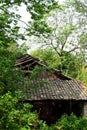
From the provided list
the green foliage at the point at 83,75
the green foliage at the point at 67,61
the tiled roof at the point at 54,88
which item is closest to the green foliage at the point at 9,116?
the tiled roof at the point at 54,88

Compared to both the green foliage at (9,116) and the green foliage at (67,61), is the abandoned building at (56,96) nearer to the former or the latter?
the green foliage at (9,116)

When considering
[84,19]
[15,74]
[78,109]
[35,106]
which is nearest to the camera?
[15,74]

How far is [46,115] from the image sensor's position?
20047mm

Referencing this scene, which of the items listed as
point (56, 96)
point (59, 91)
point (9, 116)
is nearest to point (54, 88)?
point (59, 91)

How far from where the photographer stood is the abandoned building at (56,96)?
18.8 meters

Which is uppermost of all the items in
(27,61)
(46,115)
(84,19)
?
(84,19)

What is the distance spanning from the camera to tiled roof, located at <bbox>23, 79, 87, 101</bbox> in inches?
729

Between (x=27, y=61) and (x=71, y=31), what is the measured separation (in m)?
16.3

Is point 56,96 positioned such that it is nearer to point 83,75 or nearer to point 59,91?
point 59,91

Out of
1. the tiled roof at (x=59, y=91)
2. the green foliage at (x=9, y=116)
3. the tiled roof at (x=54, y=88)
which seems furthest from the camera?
the tiled roof at (x=54, y=88)

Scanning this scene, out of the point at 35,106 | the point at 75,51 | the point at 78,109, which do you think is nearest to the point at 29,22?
the point at 35,106

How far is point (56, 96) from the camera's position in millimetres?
18812

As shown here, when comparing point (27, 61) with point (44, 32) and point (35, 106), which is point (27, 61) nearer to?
point (35, 106)

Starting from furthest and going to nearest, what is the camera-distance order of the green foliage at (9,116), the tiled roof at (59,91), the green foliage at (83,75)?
the green foliage at (83,75)
the tiled roof at (59,91)
the green foliage at (9,116)
